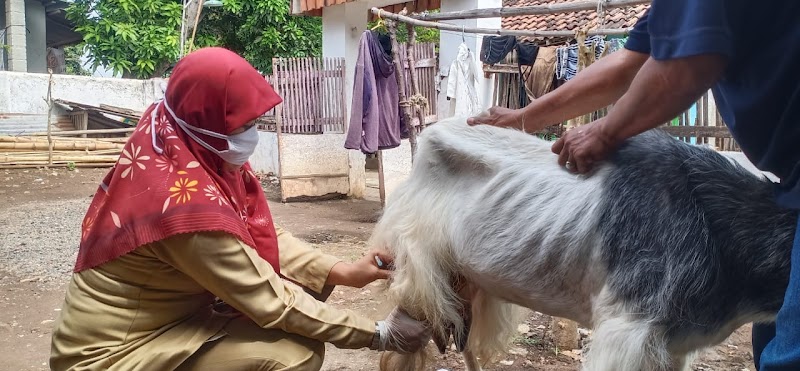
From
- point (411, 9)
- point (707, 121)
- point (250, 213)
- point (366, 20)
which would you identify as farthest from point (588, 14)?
point (250, 213)

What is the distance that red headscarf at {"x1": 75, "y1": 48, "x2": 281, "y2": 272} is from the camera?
6.69 ft

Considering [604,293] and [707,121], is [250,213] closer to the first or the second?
[604,293]

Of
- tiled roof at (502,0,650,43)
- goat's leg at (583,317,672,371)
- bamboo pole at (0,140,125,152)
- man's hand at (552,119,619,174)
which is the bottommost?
goat's leg at (583,317,672,371)

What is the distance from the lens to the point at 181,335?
2.22 m

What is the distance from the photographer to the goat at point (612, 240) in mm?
1624

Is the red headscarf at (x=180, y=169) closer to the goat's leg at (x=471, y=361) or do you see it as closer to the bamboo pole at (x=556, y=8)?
the goat's leg at (x=471, y=361)

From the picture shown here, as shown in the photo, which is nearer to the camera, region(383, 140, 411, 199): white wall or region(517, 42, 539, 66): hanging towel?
region(517, 42, 539, 66): hanging towel

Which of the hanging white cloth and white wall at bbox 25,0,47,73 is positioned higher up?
white wall at bbox 25,0,47,73

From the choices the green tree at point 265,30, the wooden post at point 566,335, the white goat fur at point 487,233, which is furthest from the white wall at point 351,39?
the white goat fur at point 487,233

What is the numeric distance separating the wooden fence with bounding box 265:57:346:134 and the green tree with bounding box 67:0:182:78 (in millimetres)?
7981

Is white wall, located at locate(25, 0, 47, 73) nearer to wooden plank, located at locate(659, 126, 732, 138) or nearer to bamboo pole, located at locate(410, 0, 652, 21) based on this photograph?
bamboo pole, located at locate(410, 0, 652, 21)

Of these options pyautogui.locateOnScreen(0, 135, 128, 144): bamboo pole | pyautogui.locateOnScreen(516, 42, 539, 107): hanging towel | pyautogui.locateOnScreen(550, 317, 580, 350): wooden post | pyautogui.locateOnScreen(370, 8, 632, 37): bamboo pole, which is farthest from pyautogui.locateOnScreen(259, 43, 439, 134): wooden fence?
pyautogui.locateOnScreen(550, 317, 580, 350): wooden post

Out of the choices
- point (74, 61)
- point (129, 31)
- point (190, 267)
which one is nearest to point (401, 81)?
point (190, 267)

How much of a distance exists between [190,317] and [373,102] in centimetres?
562
